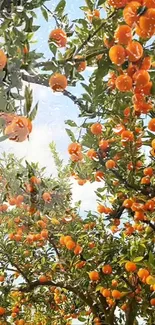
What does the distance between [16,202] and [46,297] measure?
2273mm

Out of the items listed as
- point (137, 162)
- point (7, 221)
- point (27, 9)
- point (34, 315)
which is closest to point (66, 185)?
point (7, 221)

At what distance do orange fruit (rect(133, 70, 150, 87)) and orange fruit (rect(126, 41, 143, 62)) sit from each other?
0.24 ft

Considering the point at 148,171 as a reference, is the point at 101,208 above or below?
above

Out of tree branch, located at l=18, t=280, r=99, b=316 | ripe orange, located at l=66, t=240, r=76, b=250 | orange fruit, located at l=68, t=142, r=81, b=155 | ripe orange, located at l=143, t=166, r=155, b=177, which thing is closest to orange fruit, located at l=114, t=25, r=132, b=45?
orange fruit, located at l=68, t=142, r=81, b=155

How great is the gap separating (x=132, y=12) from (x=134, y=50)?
0.46 feet

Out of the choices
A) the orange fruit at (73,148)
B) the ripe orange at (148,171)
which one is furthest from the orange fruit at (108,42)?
the ripe orange at (148,171)

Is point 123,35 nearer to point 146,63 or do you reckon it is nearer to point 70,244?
point 146,63

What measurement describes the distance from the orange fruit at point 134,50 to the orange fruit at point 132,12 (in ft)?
0.24

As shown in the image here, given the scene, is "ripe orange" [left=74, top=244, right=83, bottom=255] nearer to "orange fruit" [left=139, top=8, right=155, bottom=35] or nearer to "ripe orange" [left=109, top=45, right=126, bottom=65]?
"ripe orange" [left=109, top=45, right=126, bottom=65]

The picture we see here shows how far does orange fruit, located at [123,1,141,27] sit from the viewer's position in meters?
1.42

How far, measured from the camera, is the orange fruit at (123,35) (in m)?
1.50

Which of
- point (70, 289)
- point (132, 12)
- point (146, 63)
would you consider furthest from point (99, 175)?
point (132, 12)

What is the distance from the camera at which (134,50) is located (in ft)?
5.02

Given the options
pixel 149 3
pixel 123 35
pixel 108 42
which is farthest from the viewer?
pixel 108 42
